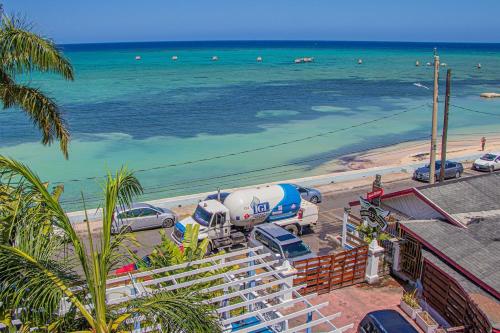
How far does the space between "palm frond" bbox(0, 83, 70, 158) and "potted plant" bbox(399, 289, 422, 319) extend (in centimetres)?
1187

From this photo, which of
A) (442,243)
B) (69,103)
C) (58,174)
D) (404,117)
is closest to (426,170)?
(442,243)

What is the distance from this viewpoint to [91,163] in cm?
4325

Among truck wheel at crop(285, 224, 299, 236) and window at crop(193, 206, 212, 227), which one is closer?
window at crop(193, 206, 212, 227)

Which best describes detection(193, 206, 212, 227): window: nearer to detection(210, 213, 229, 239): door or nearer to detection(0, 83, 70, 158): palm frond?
detection(210, 213, 229, 239): door

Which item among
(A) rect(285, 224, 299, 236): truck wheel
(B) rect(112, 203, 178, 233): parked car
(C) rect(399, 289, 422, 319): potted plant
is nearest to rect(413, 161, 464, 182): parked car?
(A) rect(285, 224, 299, 236): truck wheel

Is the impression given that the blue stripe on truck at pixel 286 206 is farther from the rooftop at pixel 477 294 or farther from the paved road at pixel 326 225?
the rooftop at pixel 477 294

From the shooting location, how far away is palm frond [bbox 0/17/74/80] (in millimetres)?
11875

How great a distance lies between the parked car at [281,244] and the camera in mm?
18898

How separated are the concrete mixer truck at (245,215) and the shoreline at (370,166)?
538 cm

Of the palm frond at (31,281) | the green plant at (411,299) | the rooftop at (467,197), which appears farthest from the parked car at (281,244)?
the palm frond at (31,281)

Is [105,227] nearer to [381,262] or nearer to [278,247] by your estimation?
[278,247]

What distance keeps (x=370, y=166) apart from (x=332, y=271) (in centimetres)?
2580

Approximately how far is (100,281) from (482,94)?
3588 inches

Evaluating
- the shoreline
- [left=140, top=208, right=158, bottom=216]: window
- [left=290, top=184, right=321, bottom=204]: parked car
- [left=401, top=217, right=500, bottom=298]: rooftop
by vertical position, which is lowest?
the shoreline
